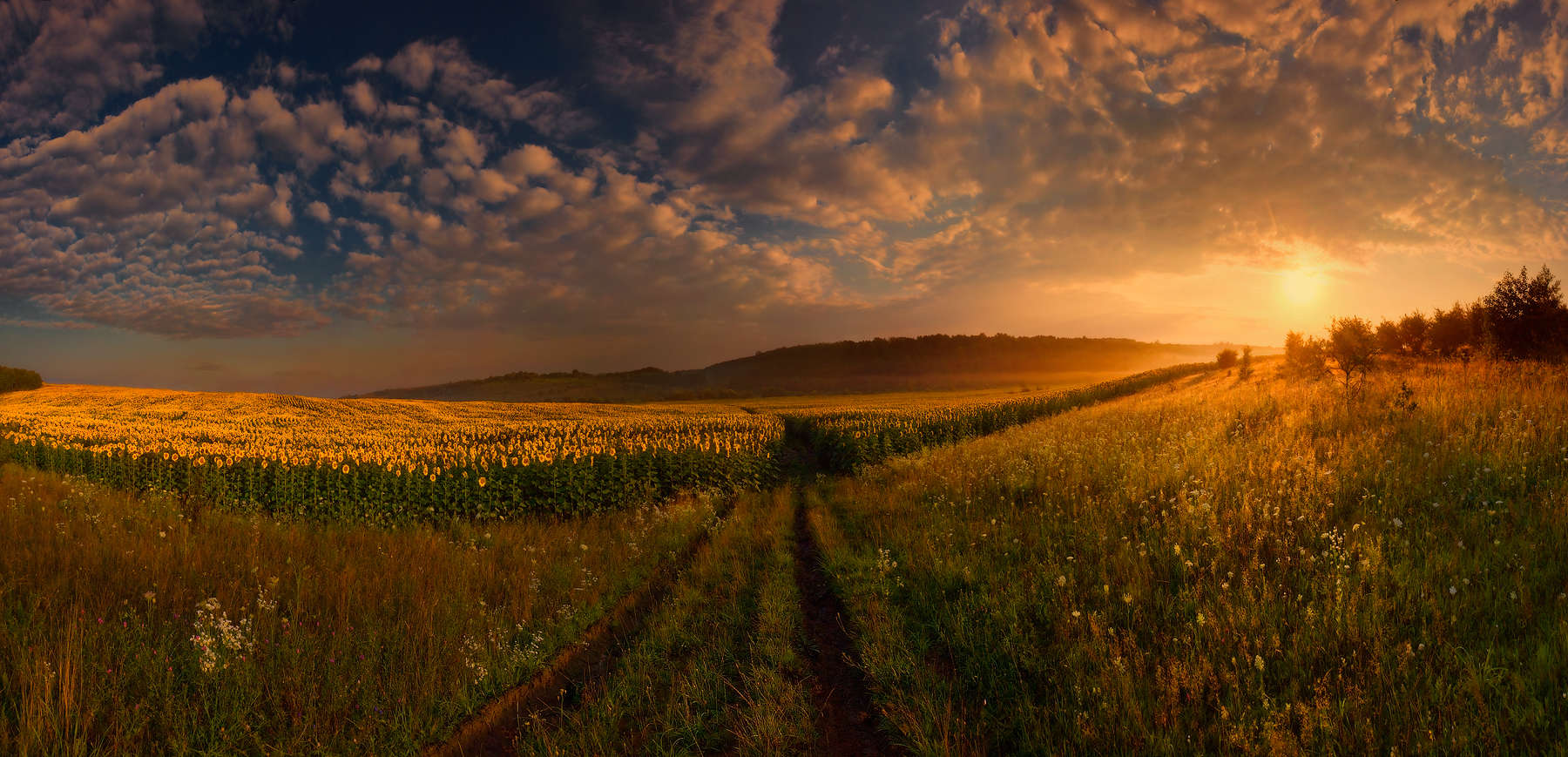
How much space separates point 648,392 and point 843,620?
3828 inches

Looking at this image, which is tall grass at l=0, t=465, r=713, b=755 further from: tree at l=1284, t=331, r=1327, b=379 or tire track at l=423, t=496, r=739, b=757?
tree at l=1284, t=331, r=1327, b=379

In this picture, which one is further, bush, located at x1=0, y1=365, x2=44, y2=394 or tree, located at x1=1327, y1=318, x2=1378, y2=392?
bush, located at x1=0, y1=365, x2=44, y2=394

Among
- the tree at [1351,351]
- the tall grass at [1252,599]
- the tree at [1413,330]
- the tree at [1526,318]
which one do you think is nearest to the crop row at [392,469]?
the tall grass at [1252,599]

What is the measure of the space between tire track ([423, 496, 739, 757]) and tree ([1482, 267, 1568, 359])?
94.6 feet

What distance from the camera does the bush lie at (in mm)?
53031

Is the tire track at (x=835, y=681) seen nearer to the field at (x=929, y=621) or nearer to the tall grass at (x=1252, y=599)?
the field at (x=929, y=621)

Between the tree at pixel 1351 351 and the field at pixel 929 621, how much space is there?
3.45 metres

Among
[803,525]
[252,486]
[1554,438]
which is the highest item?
[1554,438]

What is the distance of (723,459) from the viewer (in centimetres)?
1805

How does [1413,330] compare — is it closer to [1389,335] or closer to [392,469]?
[1389,335]

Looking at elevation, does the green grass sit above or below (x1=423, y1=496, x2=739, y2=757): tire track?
above

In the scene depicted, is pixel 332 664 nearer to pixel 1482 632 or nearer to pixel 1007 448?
pixel 1482 632

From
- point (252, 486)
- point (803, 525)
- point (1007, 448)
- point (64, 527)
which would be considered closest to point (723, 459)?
point (803, 525)

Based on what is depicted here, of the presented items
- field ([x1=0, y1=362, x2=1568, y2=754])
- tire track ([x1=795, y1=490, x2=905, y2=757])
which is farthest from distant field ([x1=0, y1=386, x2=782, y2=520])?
tire track ([x1=795, y1=490, x2=905, y2=757])
